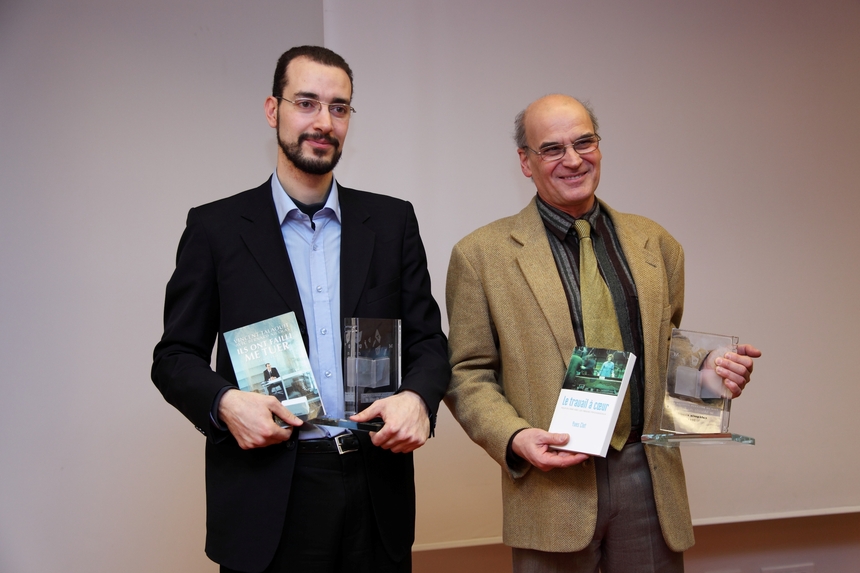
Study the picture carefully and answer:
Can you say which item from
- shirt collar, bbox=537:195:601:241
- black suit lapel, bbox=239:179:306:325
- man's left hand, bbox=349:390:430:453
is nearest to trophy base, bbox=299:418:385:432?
man's left hand, bbox=349:390:430:453

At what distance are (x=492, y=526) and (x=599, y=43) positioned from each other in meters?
2.32

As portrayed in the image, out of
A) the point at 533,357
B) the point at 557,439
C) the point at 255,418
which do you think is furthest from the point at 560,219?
the point at 255,418

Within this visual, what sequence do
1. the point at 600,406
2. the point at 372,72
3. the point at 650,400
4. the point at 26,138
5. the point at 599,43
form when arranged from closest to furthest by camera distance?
the point at 600,406 < the point at 650,400 < the point at 26,138 < the point at 372,72 < the point at 599,43

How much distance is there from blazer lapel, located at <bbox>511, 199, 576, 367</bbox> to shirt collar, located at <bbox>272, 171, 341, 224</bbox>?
534 mm

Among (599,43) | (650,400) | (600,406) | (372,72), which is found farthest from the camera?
(599,43)

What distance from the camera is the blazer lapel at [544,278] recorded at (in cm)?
193

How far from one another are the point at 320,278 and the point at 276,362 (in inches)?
11.3

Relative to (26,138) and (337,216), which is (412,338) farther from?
(26,138)

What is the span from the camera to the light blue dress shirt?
182 centimetres

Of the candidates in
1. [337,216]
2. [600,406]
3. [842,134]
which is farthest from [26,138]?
[842,134]

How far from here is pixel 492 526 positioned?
3266 millimetres

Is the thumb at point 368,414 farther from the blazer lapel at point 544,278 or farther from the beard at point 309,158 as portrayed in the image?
the beard at point 309,158

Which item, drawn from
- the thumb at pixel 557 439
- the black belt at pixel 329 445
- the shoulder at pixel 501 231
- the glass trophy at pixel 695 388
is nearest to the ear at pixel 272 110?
the shoulder at pixel 501 231

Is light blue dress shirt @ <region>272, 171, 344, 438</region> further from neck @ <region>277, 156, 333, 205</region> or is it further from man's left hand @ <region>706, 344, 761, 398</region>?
man's left hand @ <region>706, 344, 761, 398</region>
